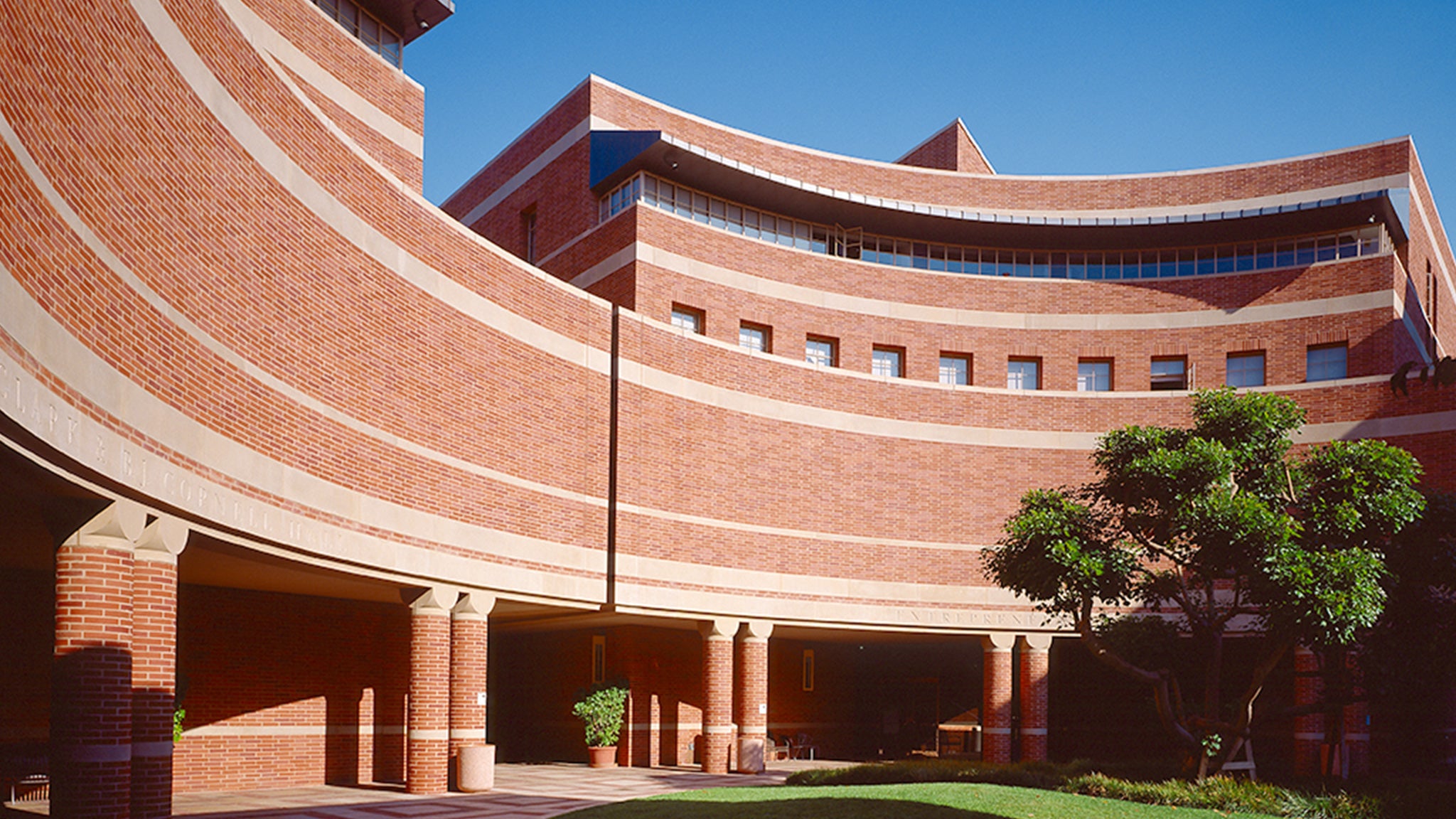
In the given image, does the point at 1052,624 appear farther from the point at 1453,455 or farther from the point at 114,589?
the point at 114,589

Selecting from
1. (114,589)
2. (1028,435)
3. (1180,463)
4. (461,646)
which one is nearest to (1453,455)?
(1028,435)

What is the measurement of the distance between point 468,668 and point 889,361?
16924 mm

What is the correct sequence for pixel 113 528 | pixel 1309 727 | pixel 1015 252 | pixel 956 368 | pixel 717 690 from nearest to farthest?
pixel 113 528 → pixel 717 690 → pixel 1309 727 → pixel 956 368 → pixel 1015 252

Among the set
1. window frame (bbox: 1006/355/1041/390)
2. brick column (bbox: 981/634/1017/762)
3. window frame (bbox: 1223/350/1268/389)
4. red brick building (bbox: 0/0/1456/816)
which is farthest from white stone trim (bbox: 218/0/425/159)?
window frame (bbox: 1223/350/1268/389)

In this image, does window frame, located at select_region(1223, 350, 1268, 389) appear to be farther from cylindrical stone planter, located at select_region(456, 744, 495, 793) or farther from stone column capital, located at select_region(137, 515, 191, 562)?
stone column capital, located at select_region(137, 515, 191, 562)

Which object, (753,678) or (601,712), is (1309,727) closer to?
(753,678)

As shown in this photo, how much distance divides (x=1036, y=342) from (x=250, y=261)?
2549cm

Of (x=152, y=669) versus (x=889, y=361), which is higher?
(x=889, y=361)

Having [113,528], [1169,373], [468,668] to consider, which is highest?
[1169,373]

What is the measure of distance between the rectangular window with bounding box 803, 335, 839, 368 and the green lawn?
1508cm

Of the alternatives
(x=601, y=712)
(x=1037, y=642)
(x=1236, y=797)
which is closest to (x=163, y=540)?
(x=601, y=712)

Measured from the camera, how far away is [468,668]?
24.0 meters

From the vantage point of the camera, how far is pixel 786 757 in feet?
122

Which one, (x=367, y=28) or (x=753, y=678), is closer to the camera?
(x=367, y=28)
